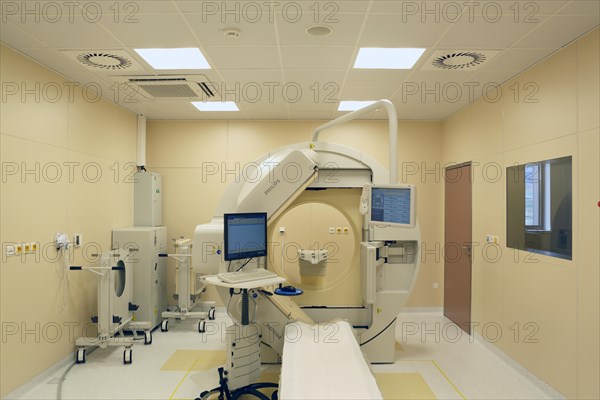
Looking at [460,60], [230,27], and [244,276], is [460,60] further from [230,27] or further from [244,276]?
[244,276]

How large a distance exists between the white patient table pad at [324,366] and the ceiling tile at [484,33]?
7.94ft

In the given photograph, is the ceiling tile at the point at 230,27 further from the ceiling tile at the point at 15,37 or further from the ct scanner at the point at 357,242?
the ceiling tile at the point at 15,37

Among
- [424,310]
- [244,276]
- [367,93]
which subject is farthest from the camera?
[424,310]

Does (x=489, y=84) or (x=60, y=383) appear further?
(x=489, y=84)

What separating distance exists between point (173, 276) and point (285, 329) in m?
2.92

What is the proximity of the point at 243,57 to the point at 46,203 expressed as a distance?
220 cm

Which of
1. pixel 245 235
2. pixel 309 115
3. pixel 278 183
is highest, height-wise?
pixel 309 115

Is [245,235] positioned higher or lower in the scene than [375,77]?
lower

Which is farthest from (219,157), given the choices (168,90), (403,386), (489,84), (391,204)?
(403,386)

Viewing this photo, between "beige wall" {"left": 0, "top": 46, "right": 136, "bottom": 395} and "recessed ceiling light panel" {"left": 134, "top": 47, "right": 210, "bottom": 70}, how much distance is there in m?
1.00

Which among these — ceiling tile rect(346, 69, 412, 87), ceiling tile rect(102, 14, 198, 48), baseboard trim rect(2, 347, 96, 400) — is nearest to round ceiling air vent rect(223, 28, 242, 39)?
ceiling tile rect(102, 14, 198, 48)

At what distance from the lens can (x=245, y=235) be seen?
3477 millimetres

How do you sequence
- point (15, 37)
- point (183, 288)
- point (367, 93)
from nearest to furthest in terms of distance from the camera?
point (15, 37)
point (367, 93)
point (183, 288)

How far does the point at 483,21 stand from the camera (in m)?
2.86
